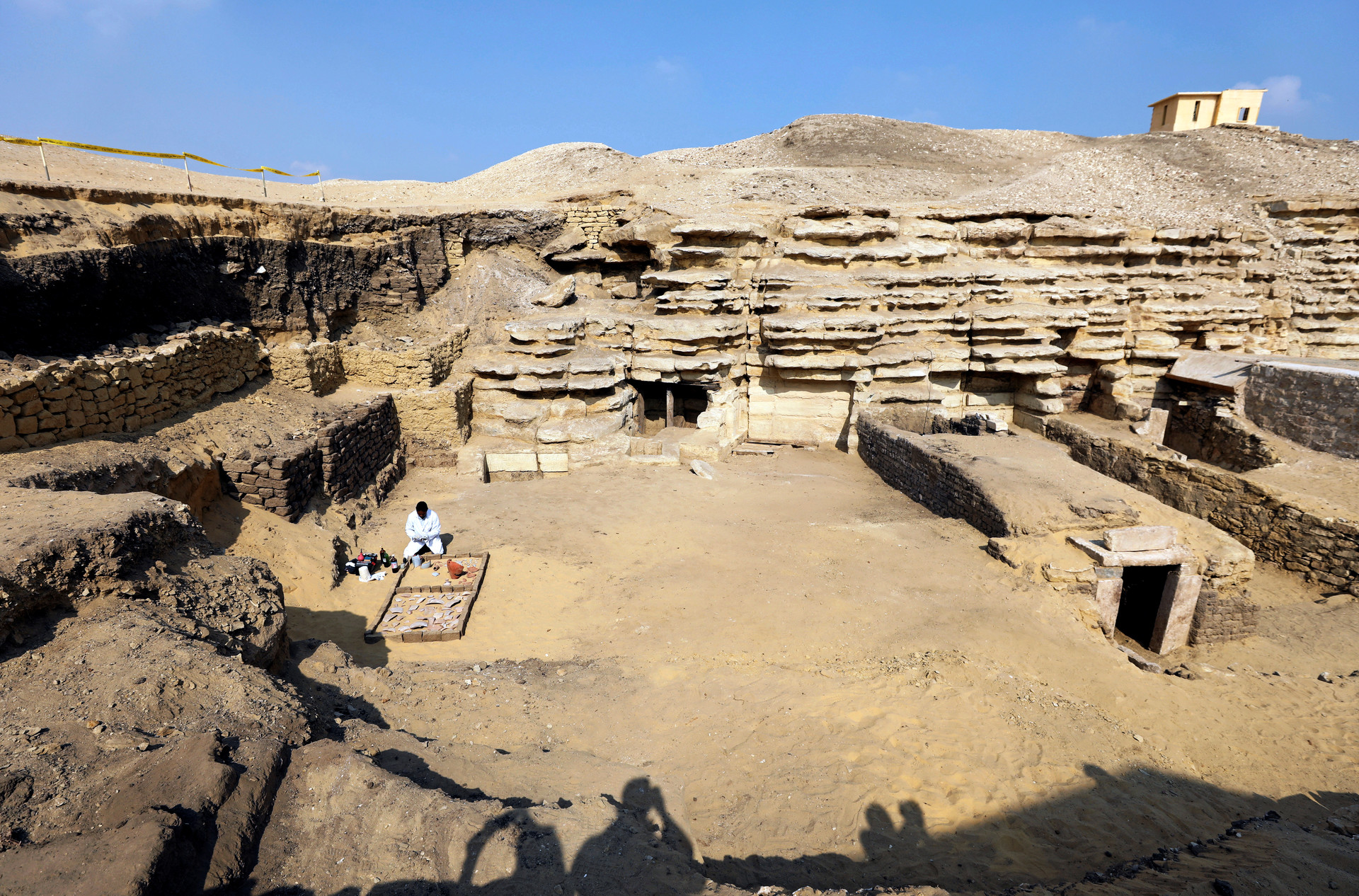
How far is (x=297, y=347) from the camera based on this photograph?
1079 centimetres

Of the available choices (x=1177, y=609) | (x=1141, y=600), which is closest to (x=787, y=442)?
(x=1141, y=600)

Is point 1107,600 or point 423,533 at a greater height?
point 423,533

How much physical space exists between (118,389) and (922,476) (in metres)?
11.7

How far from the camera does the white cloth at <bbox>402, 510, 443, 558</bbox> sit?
8.12 metres

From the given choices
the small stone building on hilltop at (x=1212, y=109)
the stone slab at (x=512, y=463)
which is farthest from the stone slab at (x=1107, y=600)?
the small stone building on hilltop at (x=1212, y=109)

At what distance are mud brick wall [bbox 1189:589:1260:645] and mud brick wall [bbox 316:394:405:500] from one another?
483 inches

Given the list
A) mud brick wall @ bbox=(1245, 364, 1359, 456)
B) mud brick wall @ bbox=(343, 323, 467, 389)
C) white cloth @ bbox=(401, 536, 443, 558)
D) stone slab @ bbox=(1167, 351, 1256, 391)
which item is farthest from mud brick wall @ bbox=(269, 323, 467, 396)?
stone slab @ bbox=(1167, 351, 1256, 391)

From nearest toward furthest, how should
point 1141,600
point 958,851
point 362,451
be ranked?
point 958,851 < point 1141,600 < point 362,451

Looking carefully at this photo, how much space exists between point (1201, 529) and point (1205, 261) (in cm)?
1297

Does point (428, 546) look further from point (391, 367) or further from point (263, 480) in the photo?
point (391, 367)

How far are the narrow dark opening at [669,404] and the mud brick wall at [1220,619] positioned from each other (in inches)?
383

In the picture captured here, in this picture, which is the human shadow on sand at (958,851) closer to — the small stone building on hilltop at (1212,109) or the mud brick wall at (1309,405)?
the mud brick wall at (1309,405)

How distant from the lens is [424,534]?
8.18 meters

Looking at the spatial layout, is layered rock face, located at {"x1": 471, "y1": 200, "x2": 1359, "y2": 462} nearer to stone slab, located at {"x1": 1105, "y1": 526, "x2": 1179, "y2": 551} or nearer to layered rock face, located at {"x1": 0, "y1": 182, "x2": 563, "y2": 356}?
layered rock face, located at {"x1": 0, "y1": 182, "x2": 563, "y2": 356}
